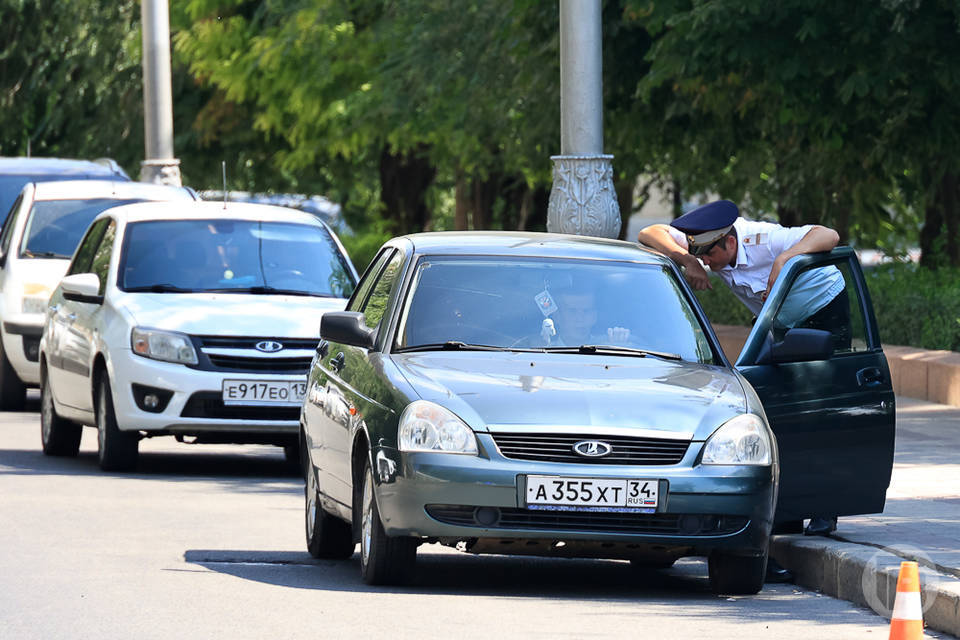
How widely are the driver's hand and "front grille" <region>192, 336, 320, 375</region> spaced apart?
13.7 feet

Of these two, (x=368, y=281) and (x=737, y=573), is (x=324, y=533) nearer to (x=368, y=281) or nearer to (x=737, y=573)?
(x=368, y=281)

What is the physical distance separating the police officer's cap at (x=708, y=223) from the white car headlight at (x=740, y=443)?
5.29ft

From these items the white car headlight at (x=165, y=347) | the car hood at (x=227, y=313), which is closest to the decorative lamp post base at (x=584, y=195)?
the car hood at (x=227, y=313)

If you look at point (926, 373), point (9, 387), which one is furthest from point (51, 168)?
point (926, 373)

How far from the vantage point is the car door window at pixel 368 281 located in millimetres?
10016

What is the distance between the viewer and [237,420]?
13.0 m

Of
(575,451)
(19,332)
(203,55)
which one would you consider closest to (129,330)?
(19,332)

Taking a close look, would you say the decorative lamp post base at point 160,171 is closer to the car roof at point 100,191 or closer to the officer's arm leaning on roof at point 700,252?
the car roof at point 100,191

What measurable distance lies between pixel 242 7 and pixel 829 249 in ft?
81.8

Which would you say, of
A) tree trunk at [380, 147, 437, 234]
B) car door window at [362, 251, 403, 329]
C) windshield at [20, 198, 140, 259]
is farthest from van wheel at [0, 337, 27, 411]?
tree trunk at [380, 147, 437, 234]

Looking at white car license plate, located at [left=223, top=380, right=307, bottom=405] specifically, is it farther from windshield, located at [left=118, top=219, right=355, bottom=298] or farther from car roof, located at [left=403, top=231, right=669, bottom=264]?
car roof, located at [left=403, top=231, right=669, bottom=264]

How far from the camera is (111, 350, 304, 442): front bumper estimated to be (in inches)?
507

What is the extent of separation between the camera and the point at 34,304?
17.1 metres

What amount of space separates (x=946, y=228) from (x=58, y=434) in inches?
498
